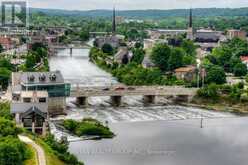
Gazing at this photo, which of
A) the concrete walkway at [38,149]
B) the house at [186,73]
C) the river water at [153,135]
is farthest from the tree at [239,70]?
the concrete walkway at [38,149]

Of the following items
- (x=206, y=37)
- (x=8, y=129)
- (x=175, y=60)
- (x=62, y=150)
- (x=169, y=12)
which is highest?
(x=169, y=12)

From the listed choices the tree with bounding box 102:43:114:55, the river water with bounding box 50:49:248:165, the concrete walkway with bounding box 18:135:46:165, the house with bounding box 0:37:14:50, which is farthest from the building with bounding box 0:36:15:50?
the concrete walkway with bounding box 18:135:46:165

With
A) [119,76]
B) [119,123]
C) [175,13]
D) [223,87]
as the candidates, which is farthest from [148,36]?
[175,13]

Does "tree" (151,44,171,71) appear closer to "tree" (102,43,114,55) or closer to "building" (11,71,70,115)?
"building" (11,71,70,115)

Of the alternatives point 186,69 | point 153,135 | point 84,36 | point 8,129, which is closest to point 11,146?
point 8,129

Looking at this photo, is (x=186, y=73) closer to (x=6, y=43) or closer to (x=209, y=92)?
(x=209, y=92)

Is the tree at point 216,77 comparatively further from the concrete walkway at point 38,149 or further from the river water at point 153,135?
the concrete walkway at point 38,149
